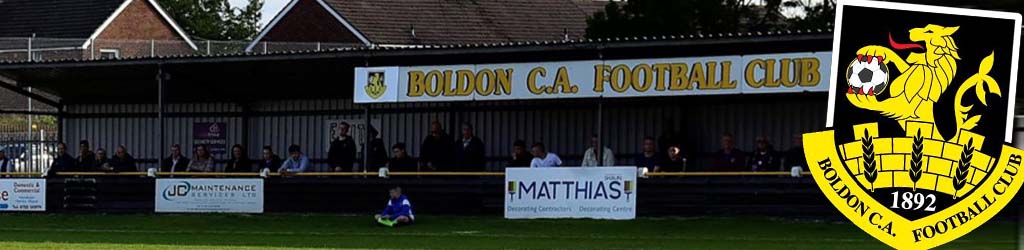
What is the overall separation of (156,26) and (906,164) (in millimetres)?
63974

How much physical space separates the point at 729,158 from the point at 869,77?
62.2 ft

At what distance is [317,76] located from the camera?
27641 mm

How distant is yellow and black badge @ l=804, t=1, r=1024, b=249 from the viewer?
11.7 feet

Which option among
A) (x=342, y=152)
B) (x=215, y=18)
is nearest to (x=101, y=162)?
(x=342, y=152)

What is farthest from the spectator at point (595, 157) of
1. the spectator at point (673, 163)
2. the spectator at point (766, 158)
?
the spectator at point (766, 158)

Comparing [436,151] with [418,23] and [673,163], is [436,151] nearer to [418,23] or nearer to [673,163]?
[673,163]

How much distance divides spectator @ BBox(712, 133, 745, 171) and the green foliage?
53.0 feet

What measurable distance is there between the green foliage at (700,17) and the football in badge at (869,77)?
3509 cm

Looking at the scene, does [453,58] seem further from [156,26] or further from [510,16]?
[156,26]

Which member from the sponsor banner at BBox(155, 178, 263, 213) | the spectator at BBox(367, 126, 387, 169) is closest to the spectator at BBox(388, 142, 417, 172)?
the spectator at BBox(367, 126, 387, 169)

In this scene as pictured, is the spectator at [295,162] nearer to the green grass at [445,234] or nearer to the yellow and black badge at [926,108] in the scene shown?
the green grass at [445,234]

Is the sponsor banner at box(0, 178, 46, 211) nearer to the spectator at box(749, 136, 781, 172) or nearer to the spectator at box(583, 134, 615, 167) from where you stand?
the spectator at box(583, 134, 615, 167)

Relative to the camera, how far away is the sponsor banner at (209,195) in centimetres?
2575

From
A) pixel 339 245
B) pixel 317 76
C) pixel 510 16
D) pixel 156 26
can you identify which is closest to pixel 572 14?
pixel 510 16
